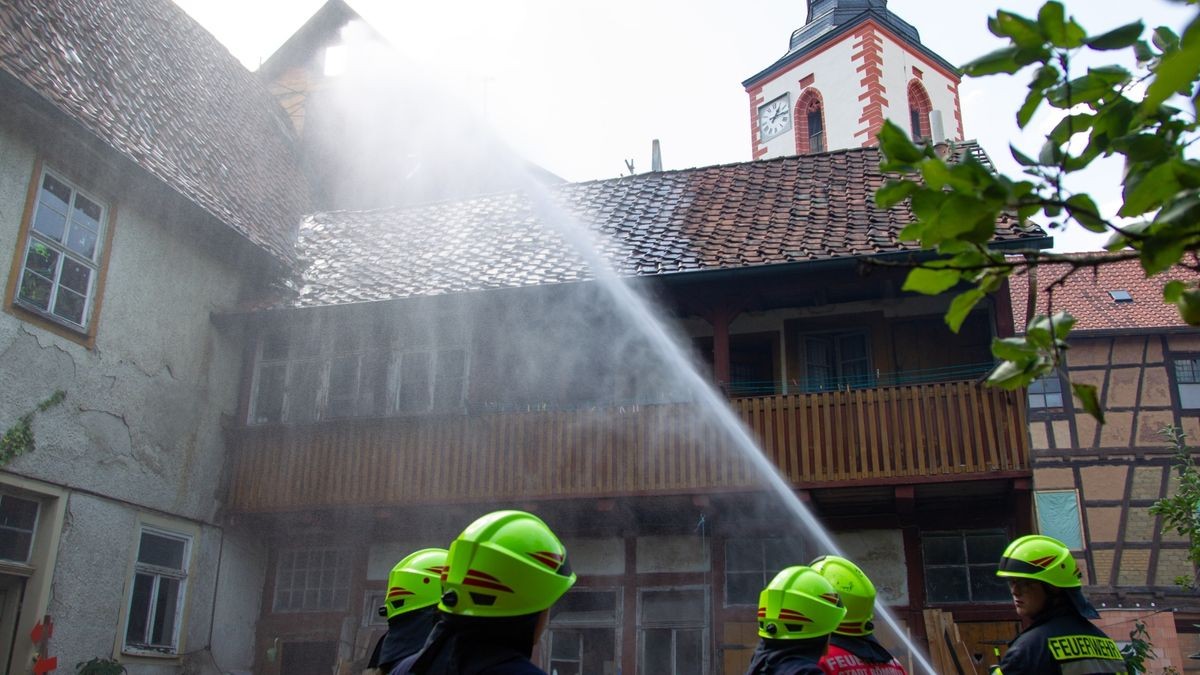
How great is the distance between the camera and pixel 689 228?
14.1 m

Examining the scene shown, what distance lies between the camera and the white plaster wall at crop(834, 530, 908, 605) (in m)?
12.2

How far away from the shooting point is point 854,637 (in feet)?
15.8

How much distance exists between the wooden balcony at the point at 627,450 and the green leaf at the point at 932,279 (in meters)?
9.56

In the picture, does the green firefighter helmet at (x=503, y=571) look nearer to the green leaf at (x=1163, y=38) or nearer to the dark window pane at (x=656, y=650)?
the green leaf at (x=1163, y=38)

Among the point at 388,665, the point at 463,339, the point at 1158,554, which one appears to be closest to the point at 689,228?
the point at 463,339

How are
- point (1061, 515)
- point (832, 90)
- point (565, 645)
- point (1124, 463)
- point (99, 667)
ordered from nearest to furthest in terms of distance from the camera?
point (99, 667) → point (565, 645) → point (1124, 463) → point (1061, 515) → point (832, 90)

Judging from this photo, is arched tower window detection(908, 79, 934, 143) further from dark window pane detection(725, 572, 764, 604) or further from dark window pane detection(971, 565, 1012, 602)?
dark window pane detection(725, 572, 764, 604)

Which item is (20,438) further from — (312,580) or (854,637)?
(854,637)

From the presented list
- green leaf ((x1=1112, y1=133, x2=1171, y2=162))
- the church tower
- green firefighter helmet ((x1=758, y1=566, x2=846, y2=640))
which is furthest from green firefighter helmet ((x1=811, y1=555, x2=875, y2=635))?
the church tower

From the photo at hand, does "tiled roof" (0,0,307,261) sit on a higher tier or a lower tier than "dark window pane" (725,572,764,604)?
higher

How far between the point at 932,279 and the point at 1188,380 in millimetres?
21348

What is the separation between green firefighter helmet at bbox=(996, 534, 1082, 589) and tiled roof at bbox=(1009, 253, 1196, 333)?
47.9ft

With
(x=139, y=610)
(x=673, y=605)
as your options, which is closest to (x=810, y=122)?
(x=673, y=605)

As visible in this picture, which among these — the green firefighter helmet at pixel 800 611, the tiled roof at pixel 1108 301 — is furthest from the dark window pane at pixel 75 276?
the tiled roof at pixel 1108 301
